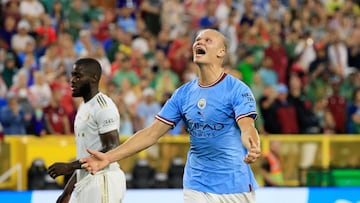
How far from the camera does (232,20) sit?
1995 centimetres

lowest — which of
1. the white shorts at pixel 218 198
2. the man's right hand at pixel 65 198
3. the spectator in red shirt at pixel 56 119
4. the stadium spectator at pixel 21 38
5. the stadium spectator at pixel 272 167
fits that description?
the stadium spectator at pixel 272 167

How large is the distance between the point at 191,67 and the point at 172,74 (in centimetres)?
36

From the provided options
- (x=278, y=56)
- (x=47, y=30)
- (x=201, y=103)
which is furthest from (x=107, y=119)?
(x=278, y=56)

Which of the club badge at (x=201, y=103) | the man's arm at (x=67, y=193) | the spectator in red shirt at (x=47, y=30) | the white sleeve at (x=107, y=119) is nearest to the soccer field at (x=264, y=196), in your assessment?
the man's arm at (x=67, y=193)

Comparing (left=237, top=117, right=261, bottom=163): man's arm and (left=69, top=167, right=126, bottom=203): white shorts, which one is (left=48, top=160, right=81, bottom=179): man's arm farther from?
(left=237, top=117, right=261, bottom=163): man's arm

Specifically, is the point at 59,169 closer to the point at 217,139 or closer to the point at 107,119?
the point at 107,119

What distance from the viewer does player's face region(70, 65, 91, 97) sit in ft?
29.6

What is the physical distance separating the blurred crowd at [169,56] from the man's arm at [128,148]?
813 centimetres

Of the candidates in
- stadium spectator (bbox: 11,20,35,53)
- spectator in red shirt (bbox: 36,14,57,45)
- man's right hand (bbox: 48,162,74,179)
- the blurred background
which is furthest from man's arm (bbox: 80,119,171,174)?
spectator in red shirt (bbox: 36,14,57,45)

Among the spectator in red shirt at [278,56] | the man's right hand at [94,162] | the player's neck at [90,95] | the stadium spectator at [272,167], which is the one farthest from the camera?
the spectator in red shirt at [278,56]

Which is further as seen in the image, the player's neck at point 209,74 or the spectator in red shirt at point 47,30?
the spectator in red shirt at point 47,30

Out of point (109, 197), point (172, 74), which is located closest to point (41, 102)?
point (172, 74)

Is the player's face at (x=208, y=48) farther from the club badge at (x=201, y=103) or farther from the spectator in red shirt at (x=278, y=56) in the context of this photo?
the spectator in red shirt at (x=278, y=56)

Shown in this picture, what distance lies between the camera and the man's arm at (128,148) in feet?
24.4
